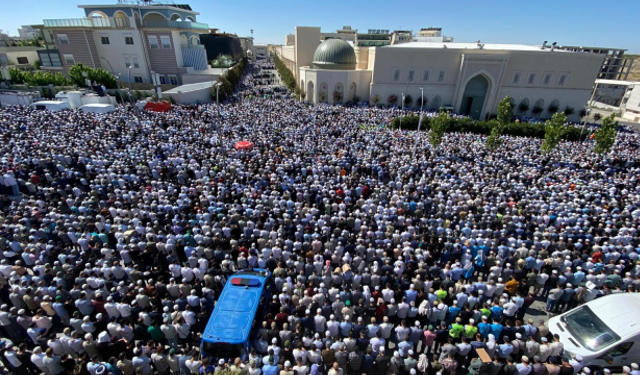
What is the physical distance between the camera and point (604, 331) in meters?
6.84

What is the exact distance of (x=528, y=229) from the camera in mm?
11594

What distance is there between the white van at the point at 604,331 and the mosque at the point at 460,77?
3369cm

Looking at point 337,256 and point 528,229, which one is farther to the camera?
point 528,229

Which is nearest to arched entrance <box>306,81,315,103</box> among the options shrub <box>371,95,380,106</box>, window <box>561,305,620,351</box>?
shrub <box>371,95,380,106</box>

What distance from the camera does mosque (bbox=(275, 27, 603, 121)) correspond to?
3506cm

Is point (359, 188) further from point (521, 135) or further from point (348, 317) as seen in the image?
point (521, 135)

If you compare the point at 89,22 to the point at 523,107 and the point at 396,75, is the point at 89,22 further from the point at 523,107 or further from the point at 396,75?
the point at 523,107

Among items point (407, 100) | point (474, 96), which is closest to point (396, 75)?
point (407, 100)

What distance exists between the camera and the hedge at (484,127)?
27797 mm

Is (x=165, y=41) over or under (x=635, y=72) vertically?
over

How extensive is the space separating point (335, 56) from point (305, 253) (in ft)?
111

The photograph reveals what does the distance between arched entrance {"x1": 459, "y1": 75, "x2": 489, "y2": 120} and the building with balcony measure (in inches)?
1473

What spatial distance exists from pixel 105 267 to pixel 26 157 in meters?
12.0

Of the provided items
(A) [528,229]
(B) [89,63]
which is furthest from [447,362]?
(B) [89,63]
